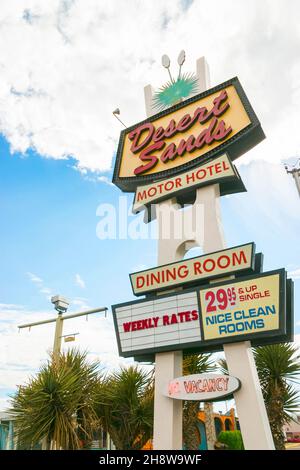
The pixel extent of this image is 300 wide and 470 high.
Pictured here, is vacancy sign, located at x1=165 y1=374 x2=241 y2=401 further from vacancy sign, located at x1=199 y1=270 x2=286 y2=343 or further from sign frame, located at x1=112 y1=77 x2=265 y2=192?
sign frame, located at x1=112 y1=77 x2=265 y2=192

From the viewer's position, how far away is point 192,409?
52.1 ft

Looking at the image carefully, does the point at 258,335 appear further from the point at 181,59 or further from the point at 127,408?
the point at 181,59

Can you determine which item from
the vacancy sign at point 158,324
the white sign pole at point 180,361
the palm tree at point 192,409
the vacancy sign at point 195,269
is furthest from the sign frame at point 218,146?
the palm tree at point 192,409

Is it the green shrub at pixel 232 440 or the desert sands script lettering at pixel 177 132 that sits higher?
the desert sands script lettering at pixel 177 132

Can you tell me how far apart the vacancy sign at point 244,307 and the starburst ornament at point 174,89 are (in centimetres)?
856

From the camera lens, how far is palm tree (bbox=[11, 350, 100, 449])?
13094 millimetres

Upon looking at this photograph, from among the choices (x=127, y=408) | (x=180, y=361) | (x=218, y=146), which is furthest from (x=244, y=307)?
(x=127, y=408)

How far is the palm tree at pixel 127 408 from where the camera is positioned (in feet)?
49.6

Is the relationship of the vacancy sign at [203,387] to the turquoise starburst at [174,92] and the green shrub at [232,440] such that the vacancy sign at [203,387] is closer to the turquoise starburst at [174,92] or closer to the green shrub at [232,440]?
the turquoise starburst at [174,92]

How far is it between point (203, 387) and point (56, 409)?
5667mm

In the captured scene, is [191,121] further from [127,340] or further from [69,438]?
[69,438]

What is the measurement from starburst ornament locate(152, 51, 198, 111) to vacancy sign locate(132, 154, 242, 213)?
379cm

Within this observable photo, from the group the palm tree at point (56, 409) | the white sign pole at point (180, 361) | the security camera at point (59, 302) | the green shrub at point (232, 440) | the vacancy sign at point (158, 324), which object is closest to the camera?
the white sign pole at point (180, 361)
